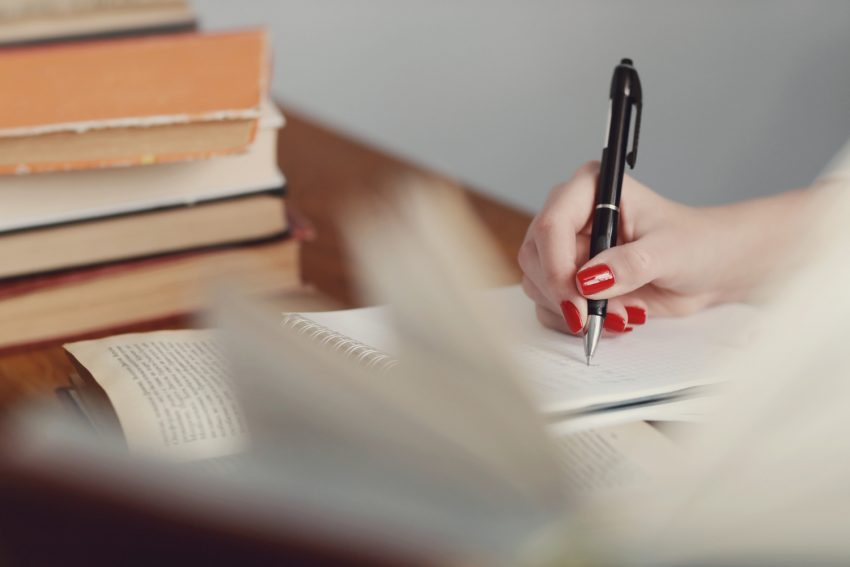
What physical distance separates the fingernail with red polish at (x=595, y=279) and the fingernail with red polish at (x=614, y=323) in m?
0.03

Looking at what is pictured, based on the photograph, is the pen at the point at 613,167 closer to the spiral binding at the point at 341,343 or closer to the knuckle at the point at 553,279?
the knuckle at the point at 553,279

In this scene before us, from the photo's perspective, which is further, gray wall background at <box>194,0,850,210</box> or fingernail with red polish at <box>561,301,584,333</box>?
gray wall background at <box>194,0,850,210</box>

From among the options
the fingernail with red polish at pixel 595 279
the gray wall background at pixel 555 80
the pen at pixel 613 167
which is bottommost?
the gray wall background at pixel 555 80

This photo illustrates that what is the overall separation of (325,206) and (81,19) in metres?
0.31

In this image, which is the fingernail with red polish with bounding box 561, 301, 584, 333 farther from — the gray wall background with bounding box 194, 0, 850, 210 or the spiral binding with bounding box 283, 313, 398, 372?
the gray wall background with bounding box 194, 0, 850, 210

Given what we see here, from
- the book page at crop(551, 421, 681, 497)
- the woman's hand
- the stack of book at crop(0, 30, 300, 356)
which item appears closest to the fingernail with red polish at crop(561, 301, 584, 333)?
the woman's hand

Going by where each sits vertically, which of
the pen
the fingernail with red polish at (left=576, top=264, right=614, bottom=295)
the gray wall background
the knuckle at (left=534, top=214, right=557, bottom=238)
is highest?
the pen

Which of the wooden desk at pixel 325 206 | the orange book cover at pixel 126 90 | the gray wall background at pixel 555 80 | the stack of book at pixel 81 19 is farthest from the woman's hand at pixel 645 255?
the gray wall background at pixel 555 80

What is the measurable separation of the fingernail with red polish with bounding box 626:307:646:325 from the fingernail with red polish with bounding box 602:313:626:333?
3 centimetres

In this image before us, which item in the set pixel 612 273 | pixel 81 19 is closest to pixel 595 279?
pixel 612 273

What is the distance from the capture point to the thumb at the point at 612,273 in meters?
0.66

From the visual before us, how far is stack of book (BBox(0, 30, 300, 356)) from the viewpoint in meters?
0.71

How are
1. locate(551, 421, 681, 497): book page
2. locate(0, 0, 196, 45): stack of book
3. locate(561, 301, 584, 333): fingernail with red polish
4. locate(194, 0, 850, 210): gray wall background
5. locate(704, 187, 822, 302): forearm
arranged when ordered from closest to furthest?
locate(551, 421, 681, 497): book page, locate(561, 301, 584, 333): fingernail with red polish, locate(704, 187, 822, 302): forearm, locate(0, 0, 196, 45): stack of book, locate(194, 0, 850, 210): gray wall background

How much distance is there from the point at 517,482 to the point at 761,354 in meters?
0.10
